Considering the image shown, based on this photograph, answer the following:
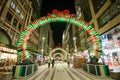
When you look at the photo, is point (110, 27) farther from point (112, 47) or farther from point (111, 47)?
point (111, 47)

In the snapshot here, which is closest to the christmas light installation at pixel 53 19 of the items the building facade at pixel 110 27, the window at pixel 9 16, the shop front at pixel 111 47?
Answer: the building facade at pixel 110 27

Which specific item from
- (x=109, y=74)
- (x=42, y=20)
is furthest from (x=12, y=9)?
(x=109, y=74)

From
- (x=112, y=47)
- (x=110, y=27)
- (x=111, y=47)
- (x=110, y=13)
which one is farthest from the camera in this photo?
(x=111, y=47)

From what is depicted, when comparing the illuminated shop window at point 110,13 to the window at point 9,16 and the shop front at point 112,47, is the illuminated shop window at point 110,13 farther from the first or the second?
the window at point 9,16

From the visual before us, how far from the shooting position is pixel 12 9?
20641mm

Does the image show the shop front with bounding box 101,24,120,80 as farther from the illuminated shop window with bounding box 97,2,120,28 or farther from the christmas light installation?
the christmas light installation

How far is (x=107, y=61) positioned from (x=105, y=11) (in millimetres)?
11220

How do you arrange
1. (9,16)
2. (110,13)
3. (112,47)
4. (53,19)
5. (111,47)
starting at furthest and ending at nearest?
1. (9,16)
2. (111,47)
3. (112,47)
4. (110,13)
5. (53,19)

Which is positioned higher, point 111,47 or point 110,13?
point 110,13

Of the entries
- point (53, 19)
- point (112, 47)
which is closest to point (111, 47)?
point (112, 47)

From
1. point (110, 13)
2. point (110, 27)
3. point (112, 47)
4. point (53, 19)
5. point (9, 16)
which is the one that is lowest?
point (112, 47)

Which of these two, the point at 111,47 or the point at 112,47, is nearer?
the point at 112,47

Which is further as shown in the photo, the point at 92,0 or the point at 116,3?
the point at 92,0

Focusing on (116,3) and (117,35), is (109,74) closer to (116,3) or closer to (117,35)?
(117,35)
